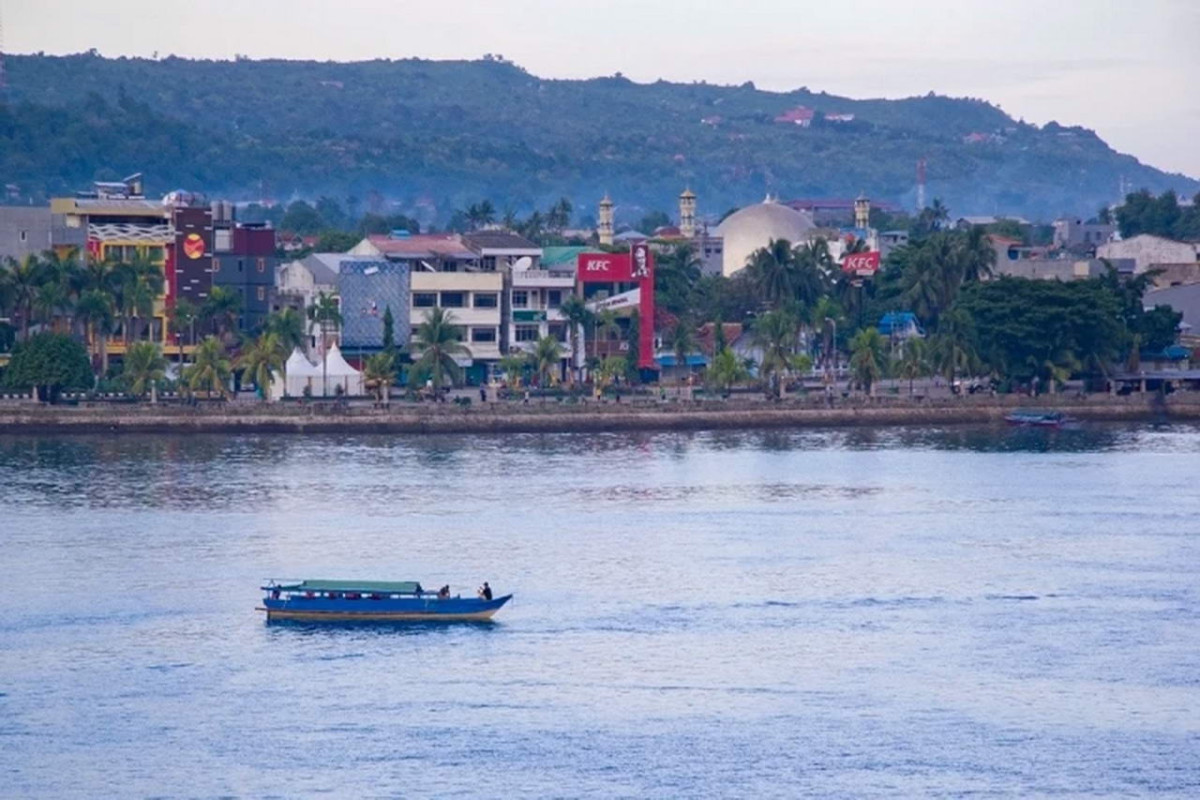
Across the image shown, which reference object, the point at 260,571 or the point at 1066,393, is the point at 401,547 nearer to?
the point at 260,571

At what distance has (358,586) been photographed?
45812 mm

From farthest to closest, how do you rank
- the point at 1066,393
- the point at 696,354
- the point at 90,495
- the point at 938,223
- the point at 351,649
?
the point at 938,223 → the point at 696,354 → the point at 1066,393 → the point at 90,495 → the point at 351,649

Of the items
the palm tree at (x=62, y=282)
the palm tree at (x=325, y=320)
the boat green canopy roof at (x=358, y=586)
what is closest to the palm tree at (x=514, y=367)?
the palm tree at (x=325, y=320)

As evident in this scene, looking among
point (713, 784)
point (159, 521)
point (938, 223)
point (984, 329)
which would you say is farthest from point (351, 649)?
point (938, 223)

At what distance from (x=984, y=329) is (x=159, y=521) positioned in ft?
126

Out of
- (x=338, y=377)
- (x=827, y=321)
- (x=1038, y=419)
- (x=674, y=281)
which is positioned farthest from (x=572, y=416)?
(x=674, y=281)

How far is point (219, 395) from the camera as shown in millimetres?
82438

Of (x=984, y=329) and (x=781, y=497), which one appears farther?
(x=984, y=329)

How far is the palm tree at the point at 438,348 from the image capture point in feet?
274

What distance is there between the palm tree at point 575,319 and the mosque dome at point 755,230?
3232 centimetres

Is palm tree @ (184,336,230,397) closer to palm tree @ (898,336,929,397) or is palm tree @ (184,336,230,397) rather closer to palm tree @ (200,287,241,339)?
palm tree @ (200,287,241,339)

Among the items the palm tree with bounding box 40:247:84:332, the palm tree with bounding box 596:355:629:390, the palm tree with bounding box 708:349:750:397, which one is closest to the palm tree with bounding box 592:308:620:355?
the palm tree with bounding box 596:355:629:390

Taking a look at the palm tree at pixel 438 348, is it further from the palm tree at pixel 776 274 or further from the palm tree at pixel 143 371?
the palm tree at pixel 776 274

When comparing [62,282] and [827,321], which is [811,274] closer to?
[827,321]
